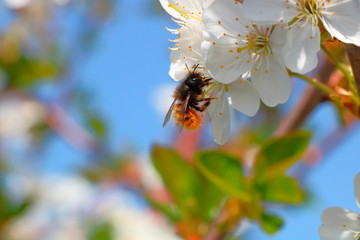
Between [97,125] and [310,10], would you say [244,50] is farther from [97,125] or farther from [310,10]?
[97,125]

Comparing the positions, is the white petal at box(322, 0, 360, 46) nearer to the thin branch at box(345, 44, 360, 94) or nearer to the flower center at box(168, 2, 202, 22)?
the thin branch at box(345, 44, 360, 94)

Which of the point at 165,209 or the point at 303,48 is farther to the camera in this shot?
the point at 165,209

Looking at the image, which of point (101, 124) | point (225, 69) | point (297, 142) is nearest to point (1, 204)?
point (101, 124)

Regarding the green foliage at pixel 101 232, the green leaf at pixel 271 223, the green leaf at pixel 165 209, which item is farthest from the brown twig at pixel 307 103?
the green foliage at pixel 101 232

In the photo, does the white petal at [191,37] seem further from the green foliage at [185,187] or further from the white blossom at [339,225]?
the green foliage at [185,187]

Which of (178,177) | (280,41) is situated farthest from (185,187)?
(280,41)

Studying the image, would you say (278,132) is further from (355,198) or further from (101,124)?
(101,124)
